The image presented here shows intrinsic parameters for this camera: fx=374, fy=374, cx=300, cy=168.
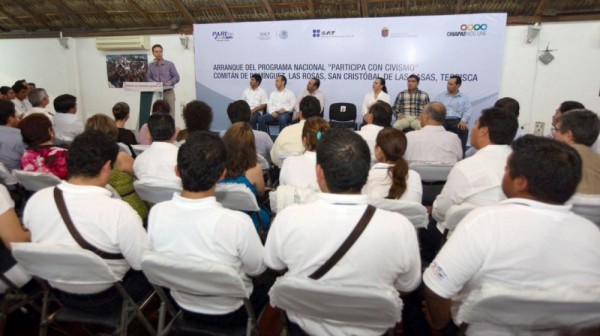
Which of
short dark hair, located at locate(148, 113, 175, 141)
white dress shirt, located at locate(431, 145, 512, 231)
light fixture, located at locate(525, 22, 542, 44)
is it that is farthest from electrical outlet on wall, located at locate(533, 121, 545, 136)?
A: short dark hair, located at locate(148, 113, 175, 141)

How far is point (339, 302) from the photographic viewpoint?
1.12m

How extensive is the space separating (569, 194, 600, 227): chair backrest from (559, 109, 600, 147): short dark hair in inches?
24.7

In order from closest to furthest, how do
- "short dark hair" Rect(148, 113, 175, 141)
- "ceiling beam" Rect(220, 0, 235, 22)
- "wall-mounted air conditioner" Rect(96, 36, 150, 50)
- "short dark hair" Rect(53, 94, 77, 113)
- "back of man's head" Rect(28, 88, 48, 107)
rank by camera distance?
"short dark hair" Rect(148, 113, 175, 141) → "short dark hair" Rect(53, 94, 77, 113) → "back of man's head" Rect(28, 88, 48, 107) → "ceiling beam" Rect(220, 0, 235, 22) → "wall-mounted air conditioner" Rect(96, 36, 150, 50)

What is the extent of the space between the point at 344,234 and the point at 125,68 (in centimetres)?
857

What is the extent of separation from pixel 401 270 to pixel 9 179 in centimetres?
294

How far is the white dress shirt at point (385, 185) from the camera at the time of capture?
217cm

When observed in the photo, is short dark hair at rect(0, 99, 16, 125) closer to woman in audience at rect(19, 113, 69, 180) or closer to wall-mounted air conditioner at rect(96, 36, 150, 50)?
woman in audience at rect(19, 113, 69, 180)

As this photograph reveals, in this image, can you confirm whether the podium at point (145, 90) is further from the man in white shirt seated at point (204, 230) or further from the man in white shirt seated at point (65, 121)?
the man in white shirt seated at point (204, 230)

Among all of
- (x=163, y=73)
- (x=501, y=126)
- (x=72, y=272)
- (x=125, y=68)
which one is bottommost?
(x=72, y=272)

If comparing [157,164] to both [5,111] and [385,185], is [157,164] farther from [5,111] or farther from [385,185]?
[5,111]

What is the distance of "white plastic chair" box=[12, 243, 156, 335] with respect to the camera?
1334mm

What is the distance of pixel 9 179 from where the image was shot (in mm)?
2787

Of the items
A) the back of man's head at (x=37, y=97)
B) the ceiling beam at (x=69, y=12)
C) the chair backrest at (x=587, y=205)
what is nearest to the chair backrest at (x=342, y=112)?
the back of man's head at (x=37, y=97)

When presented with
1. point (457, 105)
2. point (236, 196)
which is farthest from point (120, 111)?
point (457, 105)
